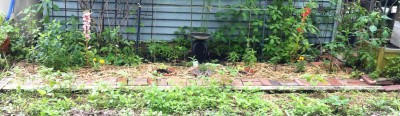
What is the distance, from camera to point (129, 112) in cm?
286

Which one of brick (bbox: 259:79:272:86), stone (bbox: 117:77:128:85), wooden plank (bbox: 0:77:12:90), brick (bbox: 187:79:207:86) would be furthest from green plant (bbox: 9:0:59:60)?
brick (bbox: 259:79:272:86)

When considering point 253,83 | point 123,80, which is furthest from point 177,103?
point 253,83

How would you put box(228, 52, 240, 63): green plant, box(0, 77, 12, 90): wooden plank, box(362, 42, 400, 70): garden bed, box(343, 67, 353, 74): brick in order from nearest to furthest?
box(0, 77, 12, 90): wooden plank
box(362, 42, 400, 70): garden bed
box(343, 67, 353, 74): brick
box(228, 52, 240, 63): green plant

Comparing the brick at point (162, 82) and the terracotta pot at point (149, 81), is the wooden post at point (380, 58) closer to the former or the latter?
the brick at point (162, 82)

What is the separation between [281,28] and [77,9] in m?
2.49

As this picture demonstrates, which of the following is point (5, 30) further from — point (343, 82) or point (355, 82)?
point (355, 82)

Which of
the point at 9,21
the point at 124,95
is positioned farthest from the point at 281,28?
the point at 9,21

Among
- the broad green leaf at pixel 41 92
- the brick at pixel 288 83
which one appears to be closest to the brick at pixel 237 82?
the brick at pixel 288 83

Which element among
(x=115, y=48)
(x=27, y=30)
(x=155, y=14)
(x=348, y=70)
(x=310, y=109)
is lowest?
(x=310, y=109)

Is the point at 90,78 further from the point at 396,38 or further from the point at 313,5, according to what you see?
the point at 396,38

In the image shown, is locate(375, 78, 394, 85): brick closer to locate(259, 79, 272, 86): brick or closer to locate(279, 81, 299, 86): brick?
locate(279, 81, 299, 86): brick

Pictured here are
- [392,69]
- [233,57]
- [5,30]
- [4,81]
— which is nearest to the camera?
[4,81]

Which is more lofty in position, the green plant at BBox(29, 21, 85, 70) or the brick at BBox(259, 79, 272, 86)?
the green plant at BBox(29, 21, 85, 70)

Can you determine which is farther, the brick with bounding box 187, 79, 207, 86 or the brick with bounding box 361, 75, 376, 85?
the brick with bounding box 361, 75, 376, 85
